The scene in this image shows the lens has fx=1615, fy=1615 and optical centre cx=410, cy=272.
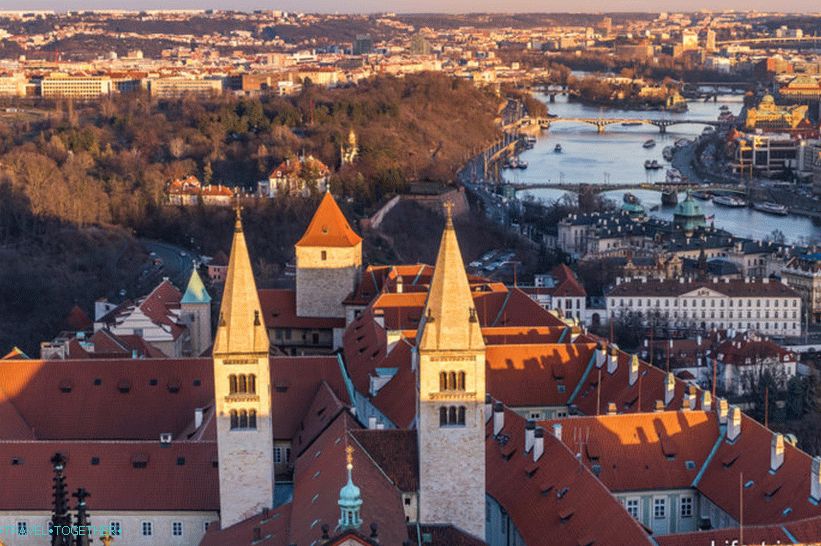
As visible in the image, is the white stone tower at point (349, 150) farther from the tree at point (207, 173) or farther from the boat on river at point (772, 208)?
the boat on river at point (772, 208)

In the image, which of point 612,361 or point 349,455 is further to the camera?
point 612,361

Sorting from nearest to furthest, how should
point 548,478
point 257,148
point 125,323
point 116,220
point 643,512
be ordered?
point 548,478
point 643,512
point 125,323
point 116,220
point 257,148

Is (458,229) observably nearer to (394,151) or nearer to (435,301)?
(394,151)

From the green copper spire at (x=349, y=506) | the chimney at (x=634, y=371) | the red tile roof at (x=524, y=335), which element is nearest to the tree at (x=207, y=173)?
the red tile roof at (x=524, y=335)

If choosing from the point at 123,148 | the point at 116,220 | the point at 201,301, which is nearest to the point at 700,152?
the point at 123,148

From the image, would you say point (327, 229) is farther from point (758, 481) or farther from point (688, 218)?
point (688, 218)

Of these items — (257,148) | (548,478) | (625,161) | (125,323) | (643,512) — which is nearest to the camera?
(548,478)

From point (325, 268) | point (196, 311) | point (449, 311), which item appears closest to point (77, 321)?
point (196, 311)
